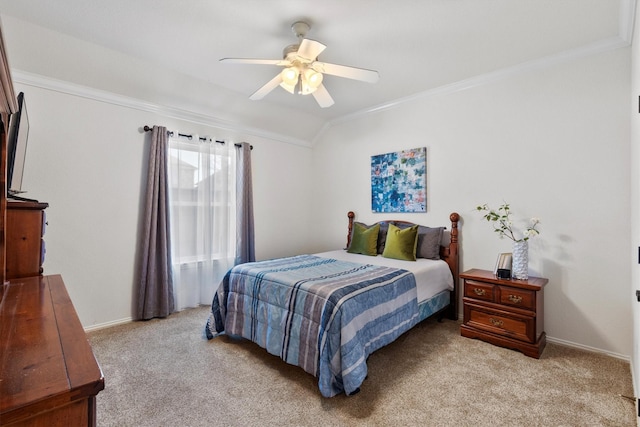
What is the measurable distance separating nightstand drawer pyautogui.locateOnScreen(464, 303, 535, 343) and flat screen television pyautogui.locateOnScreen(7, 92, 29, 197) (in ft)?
11.7

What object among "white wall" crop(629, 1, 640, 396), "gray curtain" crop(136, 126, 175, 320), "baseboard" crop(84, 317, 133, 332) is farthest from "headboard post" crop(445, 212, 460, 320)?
"baseboard" crop(84, 317, 133, 332)

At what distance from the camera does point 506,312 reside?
263 cm

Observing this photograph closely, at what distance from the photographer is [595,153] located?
258 cm

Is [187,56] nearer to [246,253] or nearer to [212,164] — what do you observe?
[212,164]

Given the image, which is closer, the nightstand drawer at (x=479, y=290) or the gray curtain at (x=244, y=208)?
the nightstand drawer at (x=479, y=290)

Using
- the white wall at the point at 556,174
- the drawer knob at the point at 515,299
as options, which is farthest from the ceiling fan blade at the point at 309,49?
the drawer knob at the point at 515,299

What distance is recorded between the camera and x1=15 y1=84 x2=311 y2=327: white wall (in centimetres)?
272

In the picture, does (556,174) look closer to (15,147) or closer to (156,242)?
(156,242)

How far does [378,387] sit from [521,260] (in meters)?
1.69

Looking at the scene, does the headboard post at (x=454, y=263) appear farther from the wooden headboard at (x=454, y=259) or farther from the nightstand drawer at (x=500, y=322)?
the nightstand drawer at (x=500, y=322)

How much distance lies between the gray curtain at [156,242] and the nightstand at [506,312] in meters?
3.07

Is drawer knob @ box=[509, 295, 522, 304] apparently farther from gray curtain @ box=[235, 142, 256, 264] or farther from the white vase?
gray curtain @ box=[235, 142, 256, 264]

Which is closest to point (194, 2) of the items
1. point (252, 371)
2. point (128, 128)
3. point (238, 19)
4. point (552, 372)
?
point (238, 19)

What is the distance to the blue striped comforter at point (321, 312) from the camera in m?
1.92
